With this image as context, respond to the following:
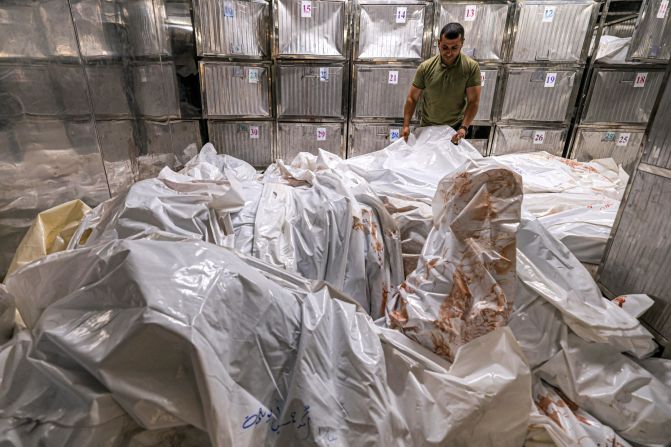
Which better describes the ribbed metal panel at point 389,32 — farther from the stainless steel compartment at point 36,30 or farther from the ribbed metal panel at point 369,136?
the stainless steel compartment at point 36,30

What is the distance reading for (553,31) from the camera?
9.30 feet

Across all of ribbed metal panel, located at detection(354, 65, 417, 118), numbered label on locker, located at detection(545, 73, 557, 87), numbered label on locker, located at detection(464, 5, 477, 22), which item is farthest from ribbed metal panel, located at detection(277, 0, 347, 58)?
numbered label on locker, located at detection(545, 73, 557, 87)

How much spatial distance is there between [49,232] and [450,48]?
2425mm

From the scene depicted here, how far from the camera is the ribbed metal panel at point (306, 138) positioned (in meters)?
3.14

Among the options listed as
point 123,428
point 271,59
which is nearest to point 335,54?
point 271,59

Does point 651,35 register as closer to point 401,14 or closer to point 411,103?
point 411,103

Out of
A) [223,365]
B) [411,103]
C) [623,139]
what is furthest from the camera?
[623,139]

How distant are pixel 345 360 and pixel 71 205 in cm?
114

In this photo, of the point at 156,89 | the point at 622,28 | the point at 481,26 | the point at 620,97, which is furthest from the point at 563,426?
the point at 622,28

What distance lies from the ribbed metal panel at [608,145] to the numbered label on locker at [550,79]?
Answer: 20.4 inches

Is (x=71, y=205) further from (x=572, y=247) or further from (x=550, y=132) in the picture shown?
(x=550, y=132)

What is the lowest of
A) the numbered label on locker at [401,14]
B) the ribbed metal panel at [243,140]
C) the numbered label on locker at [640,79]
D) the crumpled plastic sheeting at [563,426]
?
the crumpled plastic sheeting at [563,426]

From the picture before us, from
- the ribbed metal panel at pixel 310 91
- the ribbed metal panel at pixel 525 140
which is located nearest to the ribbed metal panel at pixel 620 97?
the ribbed metal panel at pixel 525 140

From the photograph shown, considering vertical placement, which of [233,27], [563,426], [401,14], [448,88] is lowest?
[563,426]
